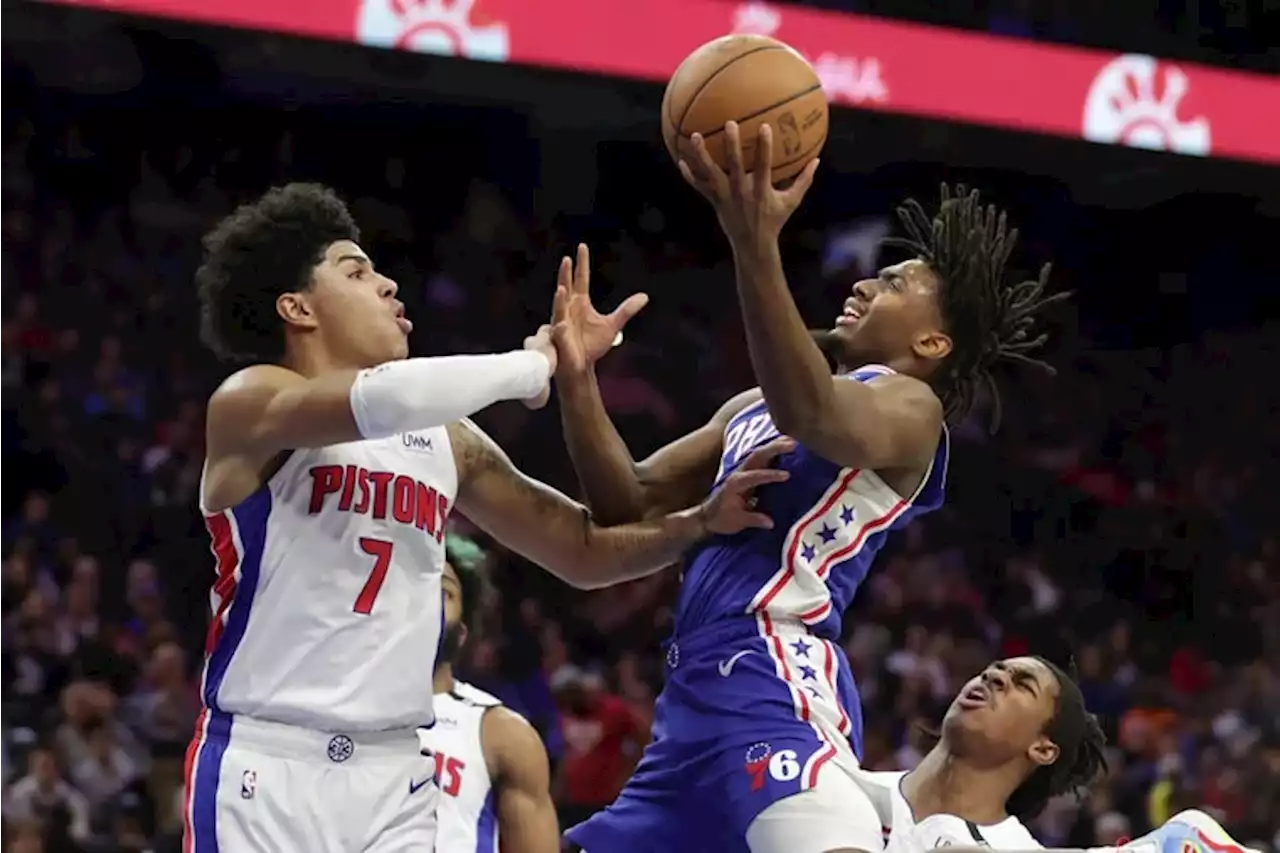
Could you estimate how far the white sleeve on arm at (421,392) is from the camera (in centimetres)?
317

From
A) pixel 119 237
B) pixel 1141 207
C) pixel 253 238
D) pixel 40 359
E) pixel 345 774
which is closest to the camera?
pixel 345 774

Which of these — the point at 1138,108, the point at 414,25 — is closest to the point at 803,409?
the point at 414,25

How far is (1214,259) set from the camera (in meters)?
15.7

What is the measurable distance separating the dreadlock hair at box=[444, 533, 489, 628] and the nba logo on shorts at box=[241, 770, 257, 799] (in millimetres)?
1672

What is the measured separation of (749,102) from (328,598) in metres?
1.23

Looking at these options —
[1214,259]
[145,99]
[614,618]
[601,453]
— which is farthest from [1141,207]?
[601,453]

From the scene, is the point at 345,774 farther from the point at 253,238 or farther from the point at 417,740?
the point at 253,238

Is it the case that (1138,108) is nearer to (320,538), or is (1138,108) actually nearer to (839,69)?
(839,69)

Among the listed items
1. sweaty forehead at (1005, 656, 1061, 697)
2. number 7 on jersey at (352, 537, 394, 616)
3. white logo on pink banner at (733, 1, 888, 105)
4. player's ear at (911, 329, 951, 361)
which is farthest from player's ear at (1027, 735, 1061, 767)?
white logo on pink banner at (733, 1, 888, 105)

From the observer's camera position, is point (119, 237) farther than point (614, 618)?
Yes

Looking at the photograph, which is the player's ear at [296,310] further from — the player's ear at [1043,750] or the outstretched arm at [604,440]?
the player's ear at [1043,750]

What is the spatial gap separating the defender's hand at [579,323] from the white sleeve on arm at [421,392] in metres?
0.51

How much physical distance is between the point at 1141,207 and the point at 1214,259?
1.08 m

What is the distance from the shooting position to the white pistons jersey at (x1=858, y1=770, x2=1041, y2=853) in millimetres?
3582
